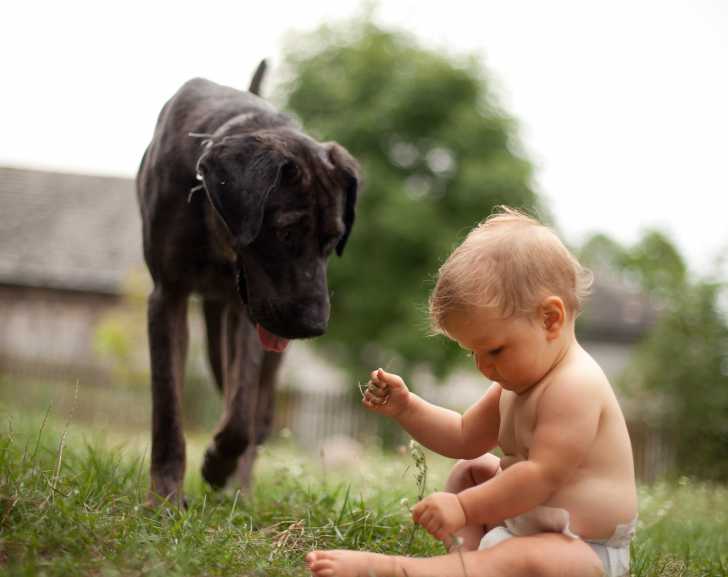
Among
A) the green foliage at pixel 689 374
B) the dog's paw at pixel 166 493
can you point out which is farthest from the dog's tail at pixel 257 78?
the green foliage at pixel 689 374

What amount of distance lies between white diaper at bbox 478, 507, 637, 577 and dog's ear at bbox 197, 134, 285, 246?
5.08 ft

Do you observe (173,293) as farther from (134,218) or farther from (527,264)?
(134,218)

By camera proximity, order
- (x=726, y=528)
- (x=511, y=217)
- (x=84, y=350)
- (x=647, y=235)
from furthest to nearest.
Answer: (x=647, y=235) → (x=84, y=350) → (x=726, y=528) → (x=511, y=217)

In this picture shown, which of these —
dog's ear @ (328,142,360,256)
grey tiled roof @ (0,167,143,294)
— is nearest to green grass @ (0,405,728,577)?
dog's ear @ (328,142,360,256)

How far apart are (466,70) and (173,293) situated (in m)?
19.7

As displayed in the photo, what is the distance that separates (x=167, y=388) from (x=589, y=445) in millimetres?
1905

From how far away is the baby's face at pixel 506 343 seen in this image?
2.26m

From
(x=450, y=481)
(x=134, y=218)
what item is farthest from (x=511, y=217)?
(x=134, y=218)

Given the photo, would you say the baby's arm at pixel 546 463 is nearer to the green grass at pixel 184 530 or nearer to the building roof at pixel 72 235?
the green grass at pixel 184 530

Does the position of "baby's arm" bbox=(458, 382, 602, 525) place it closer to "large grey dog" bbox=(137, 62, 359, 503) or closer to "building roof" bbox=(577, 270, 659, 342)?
"large grey dog" bbox=(137, 62, 359, 503)

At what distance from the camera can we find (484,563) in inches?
85.0

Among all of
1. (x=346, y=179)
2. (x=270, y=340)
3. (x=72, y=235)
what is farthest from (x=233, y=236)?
(x=72, y=235)

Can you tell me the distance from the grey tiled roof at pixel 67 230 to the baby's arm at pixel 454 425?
22.9m

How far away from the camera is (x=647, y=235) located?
2200 inches
